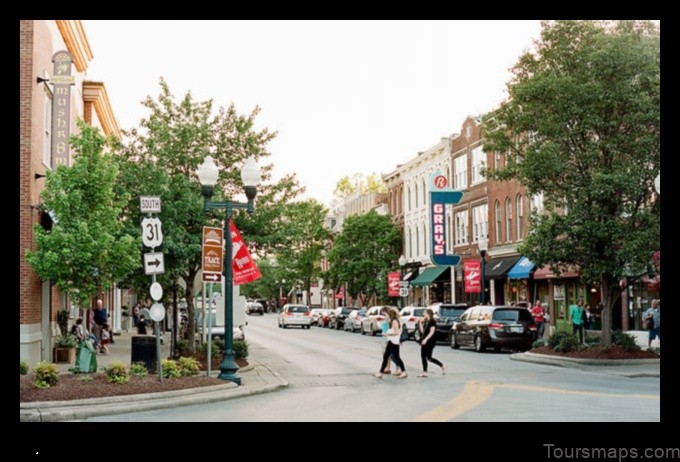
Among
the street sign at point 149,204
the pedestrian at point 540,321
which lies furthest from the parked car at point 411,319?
the street sign at point 149,204

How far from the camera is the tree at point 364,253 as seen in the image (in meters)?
64.3

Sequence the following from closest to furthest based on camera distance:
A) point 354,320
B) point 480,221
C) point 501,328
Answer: point 501,328 < point 480,221 < point 354,320

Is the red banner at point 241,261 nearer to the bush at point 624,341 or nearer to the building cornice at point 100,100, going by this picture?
the bush at point 624,341

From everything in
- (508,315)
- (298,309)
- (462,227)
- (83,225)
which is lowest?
(298,309)

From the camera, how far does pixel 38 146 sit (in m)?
Answer: 22.1

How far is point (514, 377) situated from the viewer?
20.4 meters

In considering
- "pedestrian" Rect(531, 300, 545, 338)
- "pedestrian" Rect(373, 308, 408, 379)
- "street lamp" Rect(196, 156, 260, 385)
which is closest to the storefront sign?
"street lamp" Rect(196, 156, 260, 385)

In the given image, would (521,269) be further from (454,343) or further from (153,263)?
(153,263)

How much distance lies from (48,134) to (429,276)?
115 ft

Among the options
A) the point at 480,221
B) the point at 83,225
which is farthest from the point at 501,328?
the point at 480,221

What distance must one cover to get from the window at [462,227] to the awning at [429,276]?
6.43ft

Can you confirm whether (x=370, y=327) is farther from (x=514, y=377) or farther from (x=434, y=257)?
(x=514, y=377)
